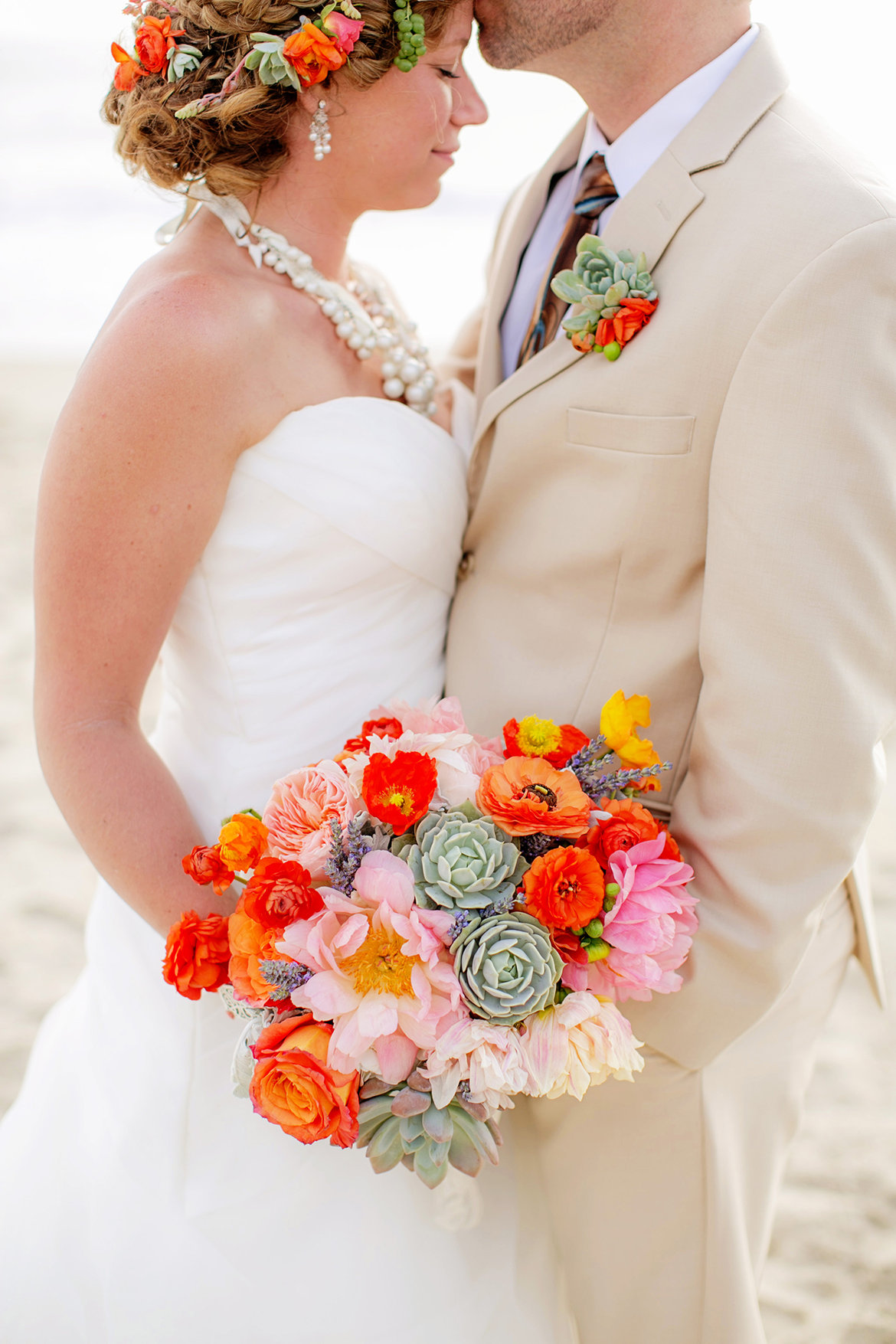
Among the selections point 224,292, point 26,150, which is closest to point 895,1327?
point 224,292

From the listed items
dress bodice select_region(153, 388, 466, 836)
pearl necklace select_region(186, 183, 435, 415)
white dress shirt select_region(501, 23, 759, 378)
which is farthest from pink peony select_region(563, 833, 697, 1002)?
pearl necklace select_region(186, 183, 435, 415)

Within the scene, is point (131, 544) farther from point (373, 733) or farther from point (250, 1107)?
point (250, 1107)

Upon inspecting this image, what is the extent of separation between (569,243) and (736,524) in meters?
0.93

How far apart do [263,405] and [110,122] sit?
73 centimetres

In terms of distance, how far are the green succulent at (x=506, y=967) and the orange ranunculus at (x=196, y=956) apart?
1.23 feet

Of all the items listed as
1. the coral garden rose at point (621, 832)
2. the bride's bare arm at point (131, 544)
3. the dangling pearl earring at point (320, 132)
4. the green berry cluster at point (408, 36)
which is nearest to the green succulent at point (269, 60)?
the dangling pearl earring at point (320, 132)

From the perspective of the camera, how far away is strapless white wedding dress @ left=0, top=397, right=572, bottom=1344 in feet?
5.77

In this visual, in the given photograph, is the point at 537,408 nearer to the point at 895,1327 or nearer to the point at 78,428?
the point at 78,428

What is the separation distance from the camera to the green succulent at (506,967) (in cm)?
134

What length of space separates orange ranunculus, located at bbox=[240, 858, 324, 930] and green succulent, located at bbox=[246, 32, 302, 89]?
1358 millimetres

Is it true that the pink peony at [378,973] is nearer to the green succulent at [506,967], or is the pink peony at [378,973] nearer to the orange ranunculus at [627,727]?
the green succulent at [506,967]

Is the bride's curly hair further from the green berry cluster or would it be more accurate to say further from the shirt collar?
the shirt collar

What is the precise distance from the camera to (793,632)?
5.09 feet

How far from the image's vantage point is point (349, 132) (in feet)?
6.45
